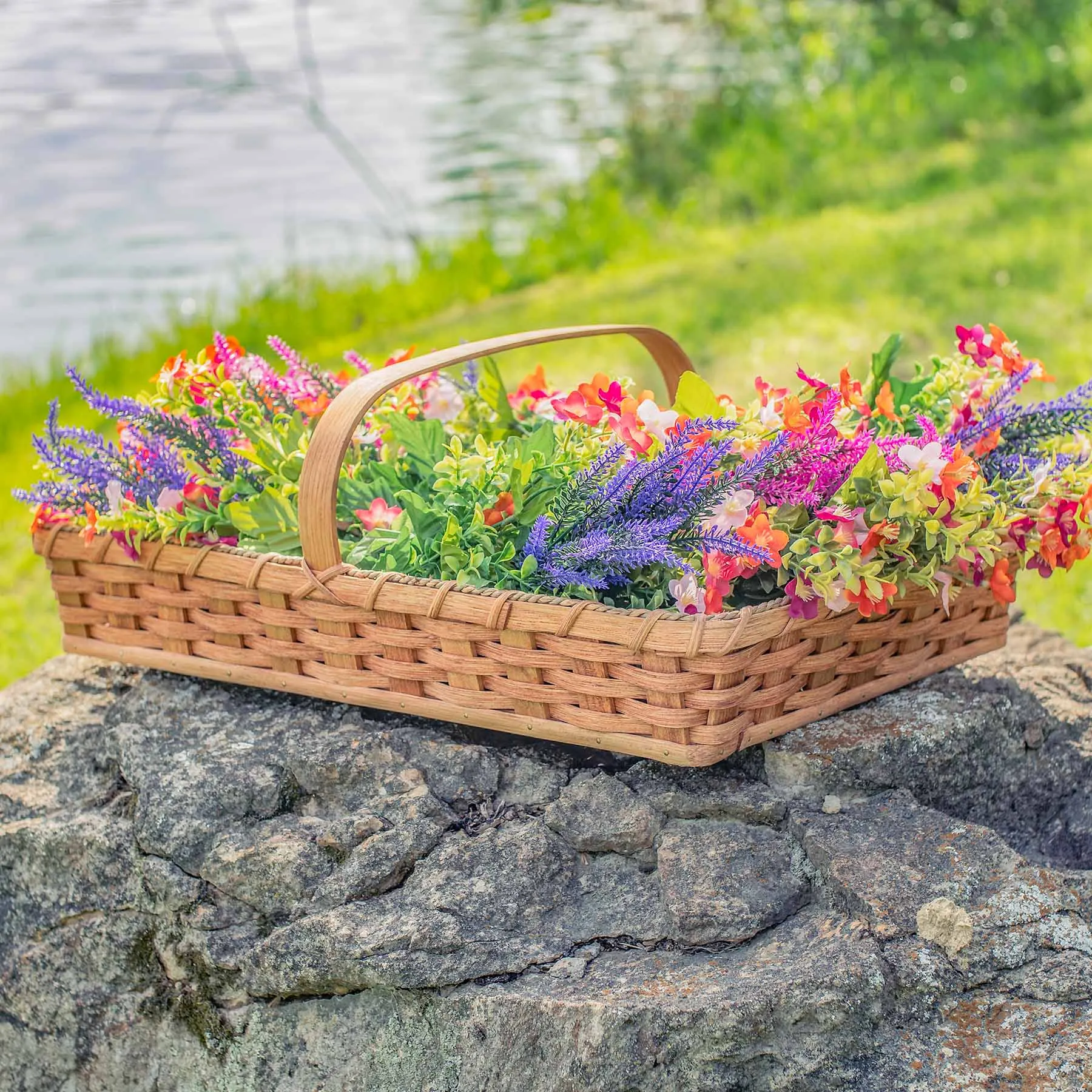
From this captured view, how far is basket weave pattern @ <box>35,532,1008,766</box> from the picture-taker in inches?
74.5

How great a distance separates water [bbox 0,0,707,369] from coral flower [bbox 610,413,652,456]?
5.56 metres

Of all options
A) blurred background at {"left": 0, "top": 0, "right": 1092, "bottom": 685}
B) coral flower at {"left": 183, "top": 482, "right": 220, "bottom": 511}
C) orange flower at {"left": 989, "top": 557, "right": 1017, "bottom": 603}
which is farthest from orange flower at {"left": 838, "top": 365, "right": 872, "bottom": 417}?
blurred background at {"left": 0, "top": 0, "right": 1092, "bottom": 685}

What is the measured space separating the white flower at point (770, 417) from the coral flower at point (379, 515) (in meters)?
0.64

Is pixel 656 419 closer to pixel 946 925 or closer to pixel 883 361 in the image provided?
pixel 883 361

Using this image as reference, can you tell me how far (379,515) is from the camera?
89.7 inches

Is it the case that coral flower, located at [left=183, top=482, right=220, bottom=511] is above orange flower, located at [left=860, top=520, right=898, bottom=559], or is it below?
below

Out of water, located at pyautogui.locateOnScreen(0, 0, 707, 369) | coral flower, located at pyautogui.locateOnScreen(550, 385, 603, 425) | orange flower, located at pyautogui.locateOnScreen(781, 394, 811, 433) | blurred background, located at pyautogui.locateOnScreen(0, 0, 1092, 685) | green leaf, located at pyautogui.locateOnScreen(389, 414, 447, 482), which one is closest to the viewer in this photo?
orange flower, located at pyautogui.locateOnScreen(781, 394, 811, 433)

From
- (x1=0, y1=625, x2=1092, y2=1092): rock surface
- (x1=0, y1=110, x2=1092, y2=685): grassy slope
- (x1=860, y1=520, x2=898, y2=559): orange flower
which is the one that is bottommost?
(x1=0, y1=110, x2=1092, y2=685): grassy slope

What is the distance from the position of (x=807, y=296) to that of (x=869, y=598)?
465cm

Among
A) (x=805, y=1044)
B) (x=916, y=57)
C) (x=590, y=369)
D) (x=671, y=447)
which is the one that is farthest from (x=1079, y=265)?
(x=805, y=1044)

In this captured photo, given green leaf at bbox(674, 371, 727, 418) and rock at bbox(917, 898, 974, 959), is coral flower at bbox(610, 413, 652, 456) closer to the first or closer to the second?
green leaf at bbox(674, 371, 727, 418)

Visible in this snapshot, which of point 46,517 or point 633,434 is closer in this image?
point 633,434

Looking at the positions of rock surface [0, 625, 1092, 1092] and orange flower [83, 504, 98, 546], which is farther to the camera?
orange flower [83, 504, 98, 546]

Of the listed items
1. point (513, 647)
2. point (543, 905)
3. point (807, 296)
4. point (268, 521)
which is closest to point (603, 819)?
point (543, 905)
